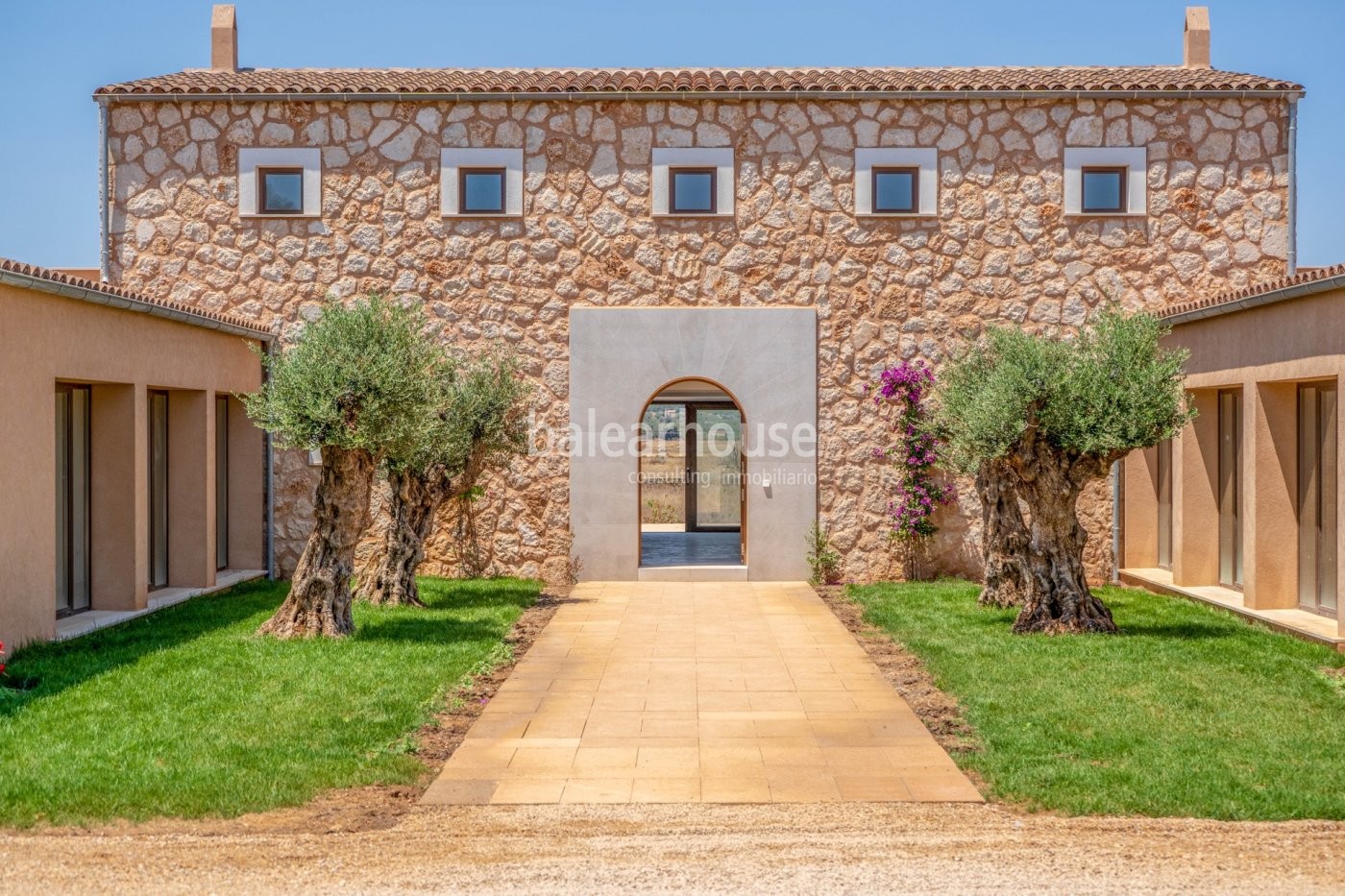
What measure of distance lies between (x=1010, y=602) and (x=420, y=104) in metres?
9.12

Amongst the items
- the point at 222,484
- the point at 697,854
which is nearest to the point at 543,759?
the point at 697,854

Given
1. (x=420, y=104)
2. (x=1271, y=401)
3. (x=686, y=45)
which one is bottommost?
(x=1271, y=401)

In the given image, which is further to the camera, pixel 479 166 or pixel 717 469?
pixel 717 469

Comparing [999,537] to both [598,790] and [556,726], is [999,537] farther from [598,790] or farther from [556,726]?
[598,790]

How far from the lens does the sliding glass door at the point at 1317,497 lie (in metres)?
10.9

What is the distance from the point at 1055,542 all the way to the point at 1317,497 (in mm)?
2624

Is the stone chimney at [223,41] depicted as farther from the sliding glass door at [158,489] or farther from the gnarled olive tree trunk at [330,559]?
the gnarled olive tree trunk at [330,559]

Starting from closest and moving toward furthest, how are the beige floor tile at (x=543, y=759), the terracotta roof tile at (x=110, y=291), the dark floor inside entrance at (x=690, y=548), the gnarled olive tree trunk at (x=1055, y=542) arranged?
the beige floor tile at (x=543, y=759), the terracotta roof tile at (x=110, y=291), the gnarled olive tree trunk at (x=1055, y=542), the dark floor inside entrance at (x=690, y=548)

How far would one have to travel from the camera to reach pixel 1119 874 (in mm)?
4883

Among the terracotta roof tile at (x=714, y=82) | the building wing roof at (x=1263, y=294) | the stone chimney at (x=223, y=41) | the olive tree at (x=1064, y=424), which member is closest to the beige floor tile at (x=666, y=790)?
the olive tree at (x=1064, y=424)

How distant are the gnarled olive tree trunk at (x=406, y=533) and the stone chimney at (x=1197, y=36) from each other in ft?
36.2

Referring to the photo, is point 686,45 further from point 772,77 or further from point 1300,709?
point 1300,709

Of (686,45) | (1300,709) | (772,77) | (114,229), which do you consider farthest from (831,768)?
(686,45)

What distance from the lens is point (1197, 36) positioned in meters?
16.0
